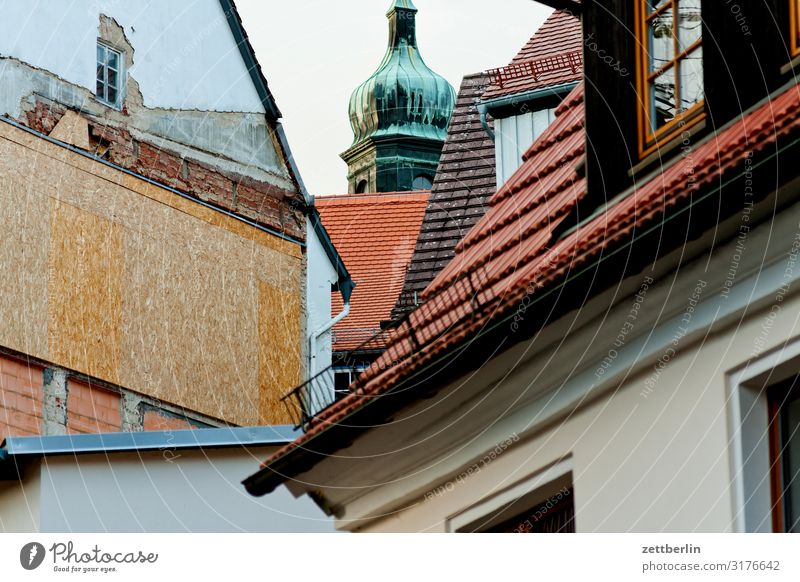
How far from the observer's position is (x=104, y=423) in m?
14.5

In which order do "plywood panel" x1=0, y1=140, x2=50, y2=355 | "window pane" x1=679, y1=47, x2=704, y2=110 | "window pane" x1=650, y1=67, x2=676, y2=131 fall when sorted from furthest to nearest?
"plywood panel" x1=0, y1=140, x2=50, y2=355, "window pane" x1=650, y1=67, x2=676, y2=131, "window pane" x1=679, y1=47, x2=704, y2=110

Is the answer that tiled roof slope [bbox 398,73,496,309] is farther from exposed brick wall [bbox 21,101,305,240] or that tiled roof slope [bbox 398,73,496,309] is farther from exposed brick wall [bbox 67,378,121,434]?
exposed brick wall [bbox 67,378,121,434]

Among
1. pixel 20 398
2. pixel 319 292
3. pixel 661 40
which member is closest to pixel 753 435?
pixel 661 40

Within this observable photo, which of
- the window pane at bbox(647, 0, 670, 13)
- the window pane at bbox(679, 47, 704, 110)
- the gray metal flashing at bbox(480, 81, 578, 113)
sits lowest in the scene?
the window pane at bbox(679, 47, 704, 110)

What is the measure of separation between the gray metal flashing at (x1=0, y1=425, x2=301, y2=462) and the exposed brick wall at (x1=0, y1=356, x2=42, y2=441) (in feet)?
10.5

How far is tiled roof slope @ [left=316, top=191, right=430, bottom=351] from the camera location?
23.1m

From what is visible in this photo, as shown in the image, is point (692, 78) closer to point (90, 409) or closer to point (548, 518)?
point (548, 518)

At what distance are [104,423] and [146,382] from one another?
2.12ft

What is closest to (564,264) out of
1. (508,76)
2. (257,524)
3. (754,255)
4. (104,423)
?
(754,255)

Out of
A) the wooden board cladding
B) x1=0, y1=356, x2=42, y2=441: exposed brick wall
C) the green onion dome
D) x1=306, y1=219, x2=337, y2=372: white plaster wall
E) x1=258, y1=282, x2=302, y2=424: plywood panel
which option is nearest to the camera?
x1=0, y1=356, x2=42, y2=441: exposed brick wall

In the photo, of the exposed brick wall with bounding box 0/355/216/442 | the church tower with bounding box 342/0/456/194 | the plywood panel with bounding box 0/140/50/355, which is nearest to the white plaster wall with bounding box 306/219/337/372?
the exposed brick wall with bounding box 0/355/216/442

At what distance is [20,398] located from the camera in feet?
45.3

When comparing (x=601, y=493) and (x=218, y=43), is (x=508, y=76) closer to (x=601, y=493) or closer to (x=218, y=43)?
(x=218, y=43)

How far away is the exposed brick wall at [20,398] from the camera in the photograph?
13609 millimetres
